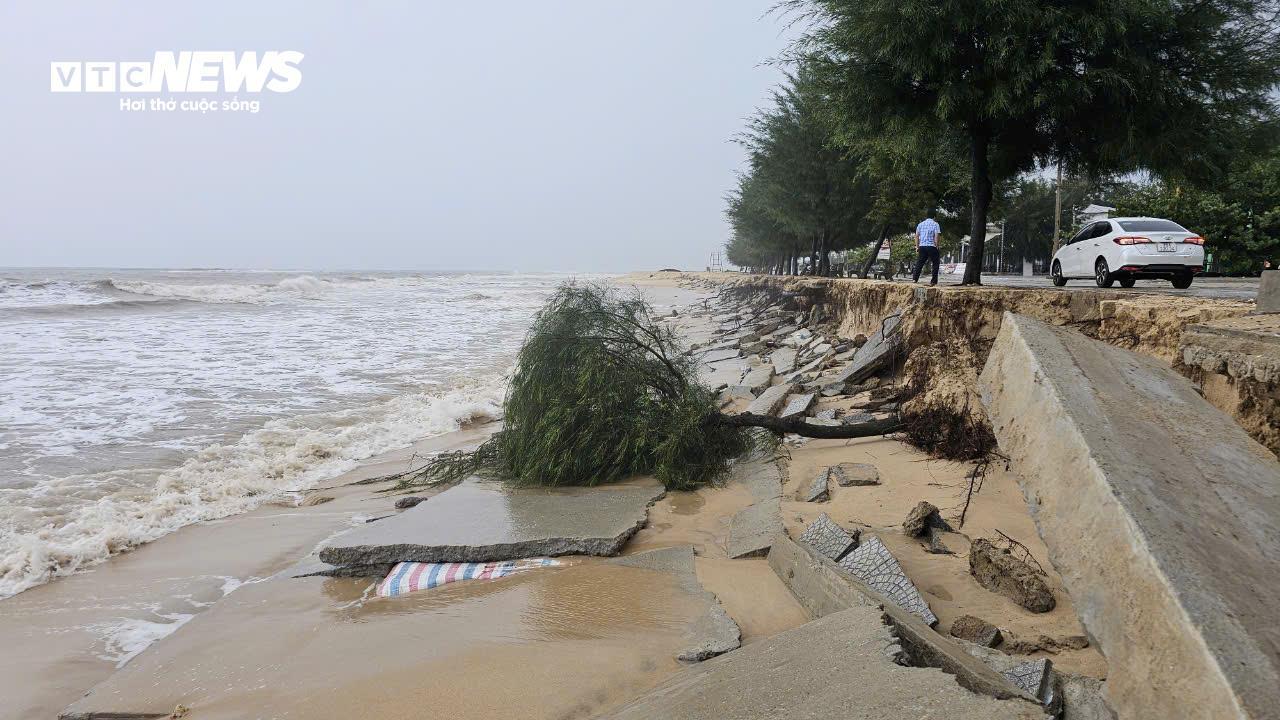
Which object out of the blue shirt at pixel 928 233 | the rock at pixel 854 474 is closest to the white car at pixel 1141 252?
the blue shirt at pixel 928 233

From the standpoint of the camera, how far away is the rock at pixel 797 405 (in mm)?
7262

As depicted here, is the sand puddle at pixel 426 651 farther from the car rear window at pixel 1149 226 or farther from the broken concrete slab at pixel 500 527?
the car rear window at pixel 1149 226

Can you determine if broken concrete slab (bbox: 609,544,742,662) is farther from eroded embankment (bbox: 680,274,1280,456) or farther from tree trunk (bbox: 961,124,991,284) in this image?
tree trunk (bbox: 961,124,991,284)

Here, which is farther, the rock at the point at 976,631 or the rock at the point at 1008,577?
the rock at the point at 1008,577

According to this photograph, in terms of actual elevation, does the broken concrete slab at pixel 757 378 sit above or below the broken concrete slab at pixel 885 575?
above

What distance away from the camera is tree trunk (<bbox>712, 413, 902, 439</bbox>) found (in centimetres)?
639

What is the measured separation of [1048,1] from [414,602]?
11748 mm

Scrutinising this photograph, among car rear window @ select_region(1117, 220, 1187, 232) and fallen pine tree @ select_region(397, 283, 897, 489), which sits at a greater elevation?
car rear window @ select_region(1117, 220, 1187, 232)

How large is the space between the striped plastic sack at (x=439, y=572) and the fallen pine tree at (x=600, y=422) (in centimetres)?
171

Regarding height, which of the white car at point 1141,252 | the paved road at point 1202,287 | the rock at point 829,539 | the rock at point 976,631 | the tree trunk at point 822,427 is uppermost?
the white car at point 1141,252

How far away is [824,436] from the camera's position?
21.0ft

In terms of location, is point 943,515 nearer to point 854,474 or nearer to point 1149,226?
point 854,474

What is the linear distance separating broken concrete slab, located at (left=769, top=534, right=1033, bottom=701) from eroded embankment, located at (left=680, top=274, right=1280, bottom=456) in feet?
8.10

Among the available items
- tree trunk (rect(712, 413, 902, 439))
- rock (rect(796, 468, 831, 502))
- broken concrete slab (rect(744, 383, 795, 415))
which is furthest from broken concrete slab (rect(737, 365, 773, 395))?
rock (rect(796, 468, 831, 502))
